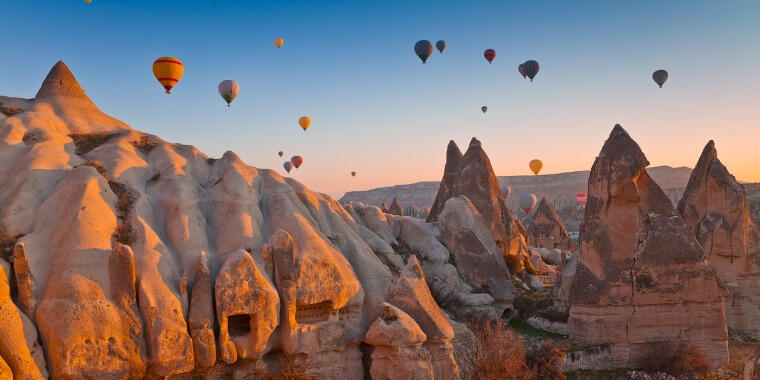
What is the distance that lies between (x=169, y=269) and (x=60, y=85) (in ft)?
33.3

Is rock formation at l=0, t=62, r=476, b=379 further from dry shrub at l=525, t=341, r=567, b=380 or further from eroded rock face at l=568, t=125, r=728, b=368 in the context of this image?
eroded rock face at l=568, t=125, r=728, b=368

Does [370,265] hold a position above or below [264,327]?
above

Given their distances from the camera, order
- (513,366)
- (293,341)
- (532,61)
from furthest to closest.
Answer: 1. (532,61)
2. (513,366)
3. (293,341)

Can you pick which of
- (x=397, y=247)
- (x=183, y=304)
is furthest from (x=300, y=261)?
(x=397, y=247)

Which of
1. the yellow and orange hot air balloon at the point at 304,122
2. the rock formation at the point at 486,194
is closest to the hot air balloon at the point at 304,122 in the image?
the yellow and orange hot air balloon at the point at 304,122

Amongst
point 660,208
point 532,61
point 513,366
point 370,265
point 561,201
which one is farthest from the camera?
point 561,201

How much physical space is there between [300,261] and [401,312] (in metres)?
2.75

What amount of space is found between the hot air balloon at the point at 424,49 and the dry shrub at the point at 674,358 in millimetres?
22291

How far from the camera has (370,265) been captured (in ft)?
58.4

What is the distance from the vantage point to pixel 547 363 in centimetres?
1722

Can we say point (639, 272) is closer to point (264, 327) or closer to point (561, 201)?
point (264, 327)

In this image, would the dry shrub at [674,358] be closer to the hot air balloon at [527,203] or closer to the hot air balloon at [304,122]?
the hot air balloon at [304,122]

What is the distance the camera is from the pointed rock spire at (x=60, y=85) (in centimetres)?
2052

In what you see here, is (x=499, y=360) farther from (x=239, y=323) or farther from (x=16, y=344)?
(x=16, y=344)
